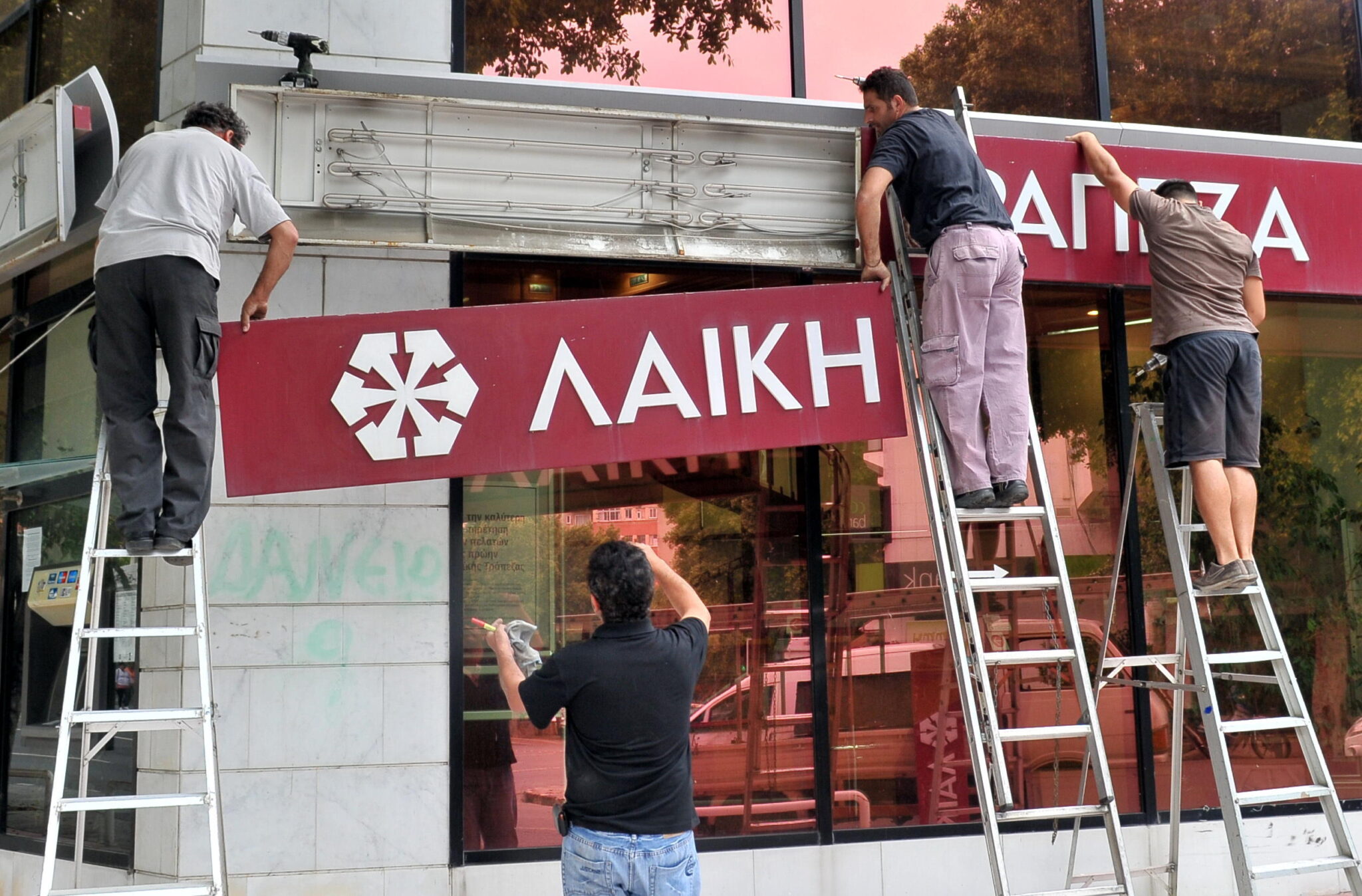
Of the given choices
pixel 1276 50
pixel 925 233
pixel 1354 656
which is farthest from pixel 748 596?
pixel 1276 50

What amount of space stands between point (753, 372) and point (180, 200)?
7.87 ft

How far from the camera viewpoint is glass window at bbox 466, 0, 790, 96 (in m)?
6.39

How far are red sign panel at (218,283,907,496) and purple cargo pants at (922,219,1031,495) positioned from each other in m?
0.35

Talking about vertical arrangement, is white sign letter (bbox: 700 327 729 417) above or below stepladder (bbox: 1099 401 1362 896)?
above

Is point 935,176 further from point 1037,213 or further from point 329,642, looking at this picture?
point 329,642

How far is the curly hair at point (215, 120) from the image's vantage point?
4973mm

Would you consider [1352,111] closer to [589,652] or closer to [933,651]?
[933,651]

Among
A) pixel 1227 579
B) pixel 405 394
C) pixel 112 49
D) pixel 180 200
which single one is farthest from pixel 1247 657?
pixel 112 49

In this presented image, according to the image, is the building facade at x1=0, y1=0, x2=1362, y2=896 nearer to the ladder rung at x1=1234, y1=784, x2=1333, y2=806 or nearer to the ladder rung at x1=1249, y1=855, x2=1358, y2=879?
the ladder rung at x1=1234, y1=784, x2=1333, y2=806

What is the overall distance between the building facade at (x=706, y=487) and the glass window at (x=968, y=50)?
0.02 meters

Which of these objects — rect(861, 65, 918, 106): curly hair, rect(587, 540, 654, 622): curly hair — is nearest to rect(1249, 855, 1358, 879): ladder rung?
rect(587, 540, 654, 622): curly hair

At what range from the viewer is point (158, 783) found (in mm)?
5598

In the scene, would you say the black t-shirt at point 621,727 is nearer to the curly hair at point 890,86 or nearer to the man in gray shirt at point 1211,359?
the man in gray shirt at point 1211,359

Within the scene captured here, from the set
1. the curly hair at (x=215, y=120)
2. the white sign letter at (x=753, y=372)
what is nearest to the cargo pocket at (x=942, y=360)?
the white sign letter at (x=753, y=372)
